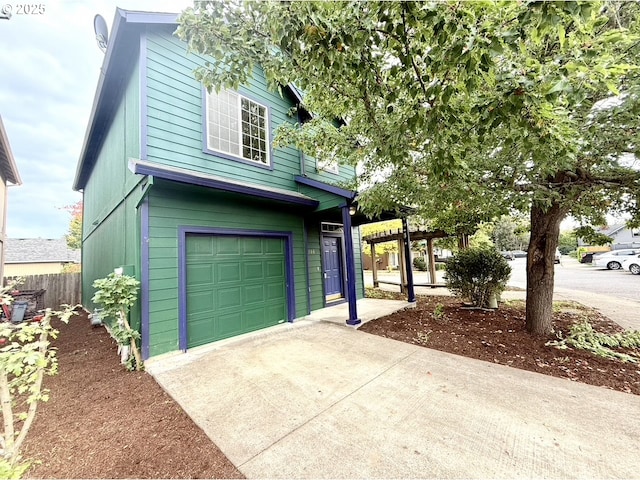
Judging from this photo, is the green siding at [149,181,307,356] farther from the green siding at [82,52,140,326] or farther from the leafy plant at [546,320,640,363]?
the leafy plant at [546,320,640,363]

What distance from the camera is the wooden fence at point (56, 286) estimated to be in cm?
985

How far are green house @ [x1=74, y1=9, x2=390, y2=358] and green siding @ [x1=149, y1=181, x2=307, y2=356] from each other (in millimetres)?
17

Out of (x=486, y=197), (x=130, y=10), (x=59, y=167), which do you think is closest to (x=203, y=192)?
(x=130, y=10)

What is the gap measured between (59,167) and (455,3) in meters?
43.4

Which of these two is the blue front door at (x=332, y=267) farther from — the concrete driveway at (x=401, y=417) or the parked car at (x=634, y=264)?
the parked car at (x=634, y=264)

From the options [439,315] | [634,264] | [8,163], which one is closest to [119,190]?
[8,163]

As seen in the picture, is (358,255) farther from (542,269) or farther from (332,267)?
(542,269)

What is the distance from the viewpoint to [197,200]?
16.0 ft

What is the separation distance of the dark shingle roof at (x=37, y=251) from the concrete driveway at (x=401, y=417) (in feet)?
81.2

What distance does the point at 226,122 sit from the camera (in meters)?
5.66

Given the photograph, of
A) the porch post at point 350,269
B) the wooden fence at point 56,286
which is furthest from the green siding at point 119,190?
the porch post at point 350,269

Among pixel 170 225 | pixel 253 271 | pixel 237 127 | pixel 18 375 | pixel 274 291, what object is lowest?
pixel 274 291

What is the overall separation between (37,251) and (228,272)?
25.8m

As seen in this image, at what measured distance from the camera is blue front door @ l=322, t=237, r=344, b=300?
25.4 feet
